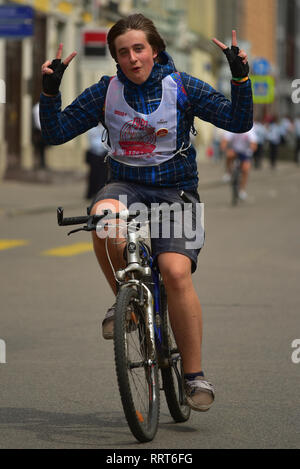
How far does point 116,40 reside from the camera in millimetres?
5590

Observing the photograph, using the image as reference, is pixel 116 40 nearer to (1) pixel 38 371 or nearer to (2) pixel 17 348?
(1) pixel 38 371

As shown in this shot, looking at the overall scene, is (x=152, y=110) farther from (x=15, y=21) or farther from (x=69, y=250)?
(x=15, y=21)

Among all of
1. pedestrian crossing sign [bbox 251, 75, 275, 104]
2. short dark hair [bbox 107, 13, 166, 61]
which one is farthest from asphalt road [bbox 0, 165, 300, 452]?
pedestrian crossing sign [bbox 251, 75, 275, 104]

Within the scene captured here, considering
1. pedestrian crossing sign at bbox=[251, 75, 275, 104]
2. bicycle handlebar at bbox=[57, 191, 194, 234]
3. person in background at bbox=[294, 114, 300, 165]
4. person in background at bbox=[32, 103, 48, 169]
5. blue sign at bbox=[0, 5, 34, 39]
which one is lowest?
bicycle handlebar at bbox=[57, 191, 194, 234]

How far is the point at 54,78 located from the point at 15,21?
15265 mm

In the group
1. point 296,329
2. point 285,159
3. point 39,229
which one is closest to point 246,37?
point 285,159

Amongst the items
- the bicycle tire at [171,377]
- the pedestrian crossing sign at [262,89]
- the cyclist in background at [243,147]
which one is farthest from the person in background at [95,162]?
the bicycle tire at [171,377]

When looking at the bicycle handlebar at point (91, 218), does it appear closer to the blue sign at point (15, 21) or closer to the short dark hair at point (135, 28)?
the short dark hair at point (135, 28)

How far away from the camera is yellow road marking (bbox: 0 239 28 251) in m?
15.0

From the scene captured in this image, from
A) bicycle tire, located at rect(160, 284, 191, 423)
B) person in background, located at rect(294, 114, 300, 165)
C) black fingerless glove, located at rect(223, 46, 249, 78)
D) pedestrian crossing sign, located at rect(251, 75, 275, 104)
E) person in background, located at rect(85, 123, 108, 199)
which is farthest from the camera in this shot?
person in background, located at rect(294, 114, 300, 165)

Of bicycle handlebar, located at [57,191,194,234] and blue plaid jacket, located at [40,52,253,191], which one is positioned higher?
blue plaid jacket, located at [40,52,253,191]

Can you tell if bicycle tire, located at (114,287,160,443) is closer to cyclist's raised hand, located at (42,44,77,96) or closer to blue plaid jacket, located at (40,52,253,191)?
blue plaid jacket, located at (40,52,253,191)

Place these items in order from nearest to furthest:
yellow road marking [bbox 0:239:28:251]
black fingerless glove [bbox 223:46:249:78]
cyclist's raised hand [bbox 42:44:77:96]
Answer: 1. black fingerless glove [bbox 223:46:249:78]
2. cyclist's raised hand [bbox 42:44:77:96]
3. yellow road marking [bbox 0:239:28:251]

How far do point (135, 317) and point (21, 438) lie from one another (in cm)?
69
